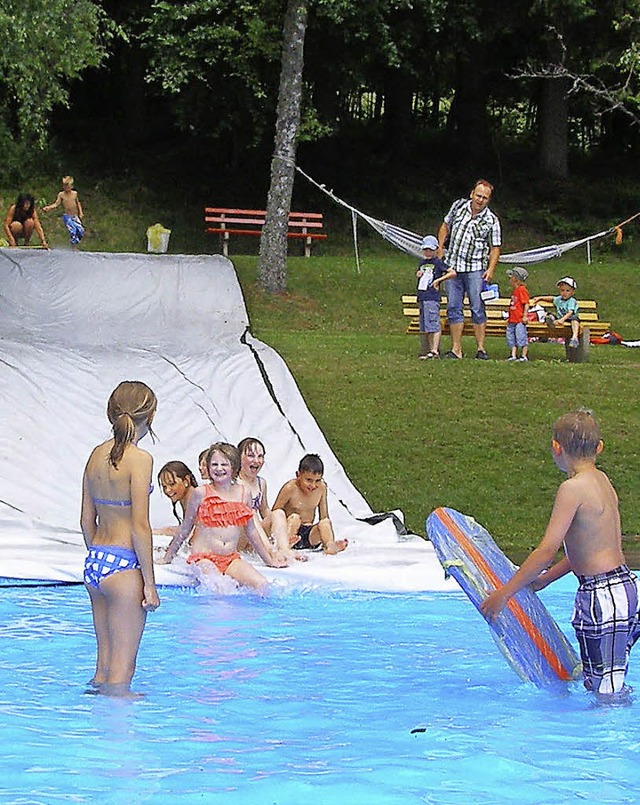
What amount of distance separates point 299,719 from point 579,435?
1656 mm

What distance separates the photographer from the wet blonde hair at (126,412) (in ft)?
17.4

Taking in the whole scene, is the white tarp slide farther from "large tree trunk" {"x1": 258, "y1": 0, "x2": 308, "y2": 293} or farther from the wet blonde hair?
the wet blonde hair

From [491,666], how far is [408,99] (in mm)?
26579

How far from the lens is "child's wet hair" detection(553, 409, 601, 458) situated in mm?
5422

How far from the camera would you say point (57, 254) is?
17.1 metres

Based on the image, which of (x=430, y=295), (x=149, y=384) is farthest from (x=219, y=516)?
(x=430, y=295)

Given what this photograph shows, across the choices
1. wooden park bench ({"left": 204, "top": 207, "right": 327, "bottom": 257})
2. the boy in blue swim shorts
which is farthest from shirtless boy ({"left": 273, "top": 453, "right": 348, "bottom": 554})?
wooden park bench ({"left": 204, "top": 207, "right": 327, "bottom": 257})

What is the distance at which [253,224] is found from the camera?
27359mm

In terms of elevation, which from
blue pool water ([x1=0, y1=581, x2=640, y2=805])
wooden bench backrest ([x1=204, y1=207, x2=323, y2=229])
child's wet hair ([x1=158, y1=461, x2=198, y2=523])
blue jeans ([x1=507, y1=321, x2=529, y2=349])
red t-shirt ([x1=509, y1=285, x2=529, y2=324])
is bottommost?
blue pool water ([x1=0, y1=581, x2=640, y2=805])

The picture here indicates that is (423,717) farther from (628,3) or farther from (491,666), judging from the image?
(628,3)

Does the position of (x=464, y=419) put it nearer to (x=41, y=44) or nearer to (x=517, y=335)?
(x=517, y=335)

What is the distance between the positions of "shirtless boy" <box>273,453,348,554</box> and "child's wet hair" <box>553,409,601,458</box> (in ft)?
12.6

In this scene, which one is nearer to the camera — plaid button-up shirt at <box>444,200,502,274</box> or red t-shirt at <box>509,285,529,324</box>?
plaid button-up shirt at <box>444,200,502,274</box>

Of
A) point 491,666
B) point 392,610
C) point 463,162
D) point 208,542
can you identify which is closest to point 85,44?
point 208,542
